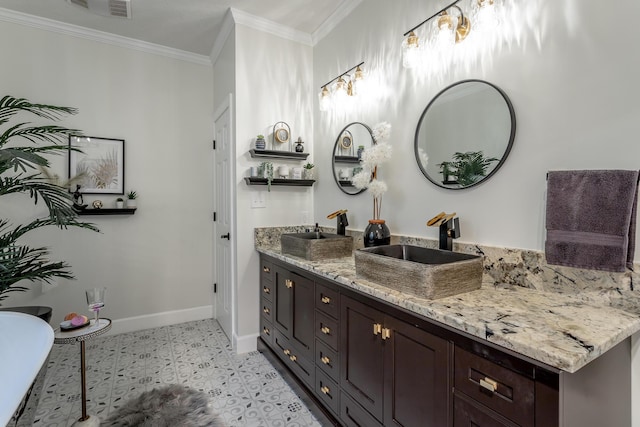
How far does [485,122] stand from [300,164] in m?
1.71

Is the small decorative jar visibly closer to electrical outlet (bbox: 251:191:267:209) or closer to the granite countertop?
the granite countertop

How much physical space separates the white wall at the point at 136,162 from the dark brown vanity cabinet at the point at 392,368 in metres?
2.36

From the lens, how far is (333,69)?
261 centimetres

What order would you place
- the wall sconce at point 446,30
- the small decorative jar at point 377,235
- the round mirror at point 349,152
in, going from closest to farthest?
1. the wall sconce at point 446,30
2. the small decorative jar at point 377,235
3. the round mirror at point 349,152

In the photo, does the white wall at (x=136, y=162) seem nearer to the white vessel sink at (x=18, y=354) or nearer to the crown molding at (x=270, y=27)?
the crown molding at (x=270, y=27)

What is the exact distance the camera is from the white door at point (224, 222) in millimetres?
2693

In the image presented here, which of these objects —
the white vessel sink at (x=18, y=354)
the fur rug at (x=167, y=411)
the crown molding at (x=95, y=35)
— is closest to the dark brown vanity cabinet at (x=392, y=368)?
the fur rug at (x=167, y=411)

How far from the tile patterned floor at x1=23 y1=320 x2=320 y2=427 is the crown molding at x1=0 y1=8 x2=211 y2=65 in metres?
2.84

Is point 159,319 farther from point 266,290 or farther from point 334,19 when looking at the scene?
point 334,19

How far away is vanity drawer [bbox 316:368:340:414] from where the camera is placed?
1.63m

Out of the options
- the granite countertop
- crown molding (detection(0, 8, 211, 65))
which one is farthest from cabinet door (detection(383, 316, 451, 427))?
crown molding (detection(0, 8, 211, 65))

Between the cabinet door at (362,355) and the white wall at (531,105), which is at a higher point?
the white wall at (531,105)

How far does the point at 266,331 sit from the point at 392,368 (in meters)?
1.51

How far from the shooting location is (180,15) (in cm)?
260
